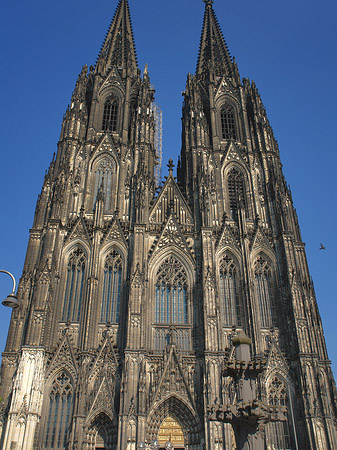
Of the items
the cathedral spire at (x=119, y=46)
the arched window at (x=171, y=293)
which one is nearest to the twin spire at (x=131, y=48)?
the cathedral spire at (x=119, y=46)

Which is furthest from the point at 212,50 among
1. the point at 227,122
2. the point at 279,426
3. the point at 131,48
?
the point at 279,426

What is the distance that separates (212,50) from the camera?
142ft

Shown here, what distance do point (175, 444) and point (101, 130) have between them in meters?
23.0

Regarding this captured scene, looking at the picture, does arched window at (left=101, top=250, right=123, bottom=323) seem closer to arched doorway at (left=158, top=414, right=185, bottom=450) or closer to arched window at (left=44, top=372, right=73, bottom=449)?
arched window at (left=44, top=372, right=73, bottom=449)

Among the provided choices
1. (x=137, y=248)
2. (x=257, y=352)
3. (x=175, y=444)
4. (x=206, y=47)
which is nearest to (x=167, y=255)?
(x=137, y=248)

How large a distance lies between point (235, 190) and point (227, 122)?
7.36 metres

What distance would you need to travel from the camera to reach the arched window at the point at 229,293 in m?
27.3

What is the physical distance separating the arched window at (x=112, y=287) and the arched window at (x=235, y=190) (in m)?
9.09

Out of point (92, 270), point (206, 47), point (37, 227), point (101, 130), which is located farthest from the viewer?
point (206, 47)

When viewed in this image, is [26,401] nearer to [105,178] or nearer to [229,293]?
[229,293]

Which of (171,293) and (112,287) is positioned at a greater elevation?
(112,287)

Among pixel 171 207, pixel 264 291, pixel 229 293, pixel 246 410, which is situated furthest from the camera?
pixel 171 207

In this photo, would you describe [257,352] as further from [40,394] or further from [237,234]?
[40,394]

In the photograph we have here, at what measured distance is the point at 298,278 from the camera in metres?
27.5
